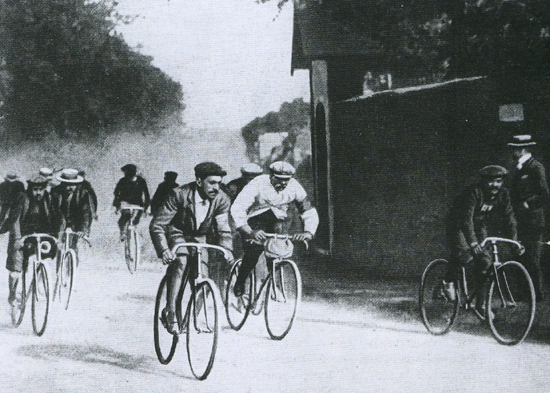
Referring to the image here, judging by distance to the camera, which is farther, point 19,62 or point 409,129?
point 409,129

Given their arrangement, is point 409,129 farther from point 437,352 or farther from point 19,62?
point 19,62

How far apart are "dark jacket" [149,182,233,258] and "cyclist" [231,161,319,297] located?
1.40ft

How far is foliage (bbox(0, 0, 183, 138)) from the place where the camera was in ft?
17.4

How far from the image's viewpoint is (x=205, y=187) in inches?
185

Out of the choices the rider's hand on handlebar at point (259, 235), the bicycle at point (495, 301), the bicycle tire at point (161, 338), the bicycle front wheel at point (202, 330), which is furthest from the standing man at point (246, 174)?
the bicycle at point (495, 301)

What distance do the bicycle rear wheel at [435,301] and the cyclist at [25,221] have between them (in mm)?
2836

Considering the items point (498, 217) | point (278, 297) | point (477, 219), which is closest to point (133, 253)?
point (278, 297)

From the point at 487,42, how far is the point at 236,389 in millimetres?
4106

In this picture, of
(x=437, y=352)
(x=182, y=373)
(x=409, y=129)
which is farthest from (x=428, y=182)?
(x=182, y=373)

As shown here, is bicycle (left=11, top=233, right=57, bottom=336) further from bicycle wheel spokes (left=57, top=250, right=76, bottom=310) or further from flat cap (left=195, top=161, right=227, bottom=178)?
flat cap (left=195, top=161, right=227, bottom=178)

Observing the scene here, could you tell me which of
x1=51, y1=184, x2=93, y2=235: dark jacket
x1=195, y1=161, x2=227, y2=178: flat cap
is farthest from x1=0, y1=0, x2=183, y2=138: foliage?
x1=195, y1=161, x2=227, y2=178: flat cap

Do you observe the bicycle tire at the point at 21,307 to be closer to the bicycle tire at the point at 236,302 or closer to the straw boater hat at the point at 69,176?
the straw boater hat at the point at 69,176

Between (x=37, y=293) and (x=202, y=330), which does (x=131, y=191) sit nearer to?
(x=37, y=293)

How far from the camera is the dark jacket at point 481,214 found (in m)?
5.16
